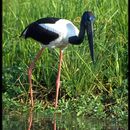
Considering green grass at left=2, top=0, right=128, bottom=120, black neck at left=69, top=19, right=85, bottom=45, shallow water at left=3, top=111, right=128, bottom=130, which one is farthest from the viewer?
black neck at left=69, top=19, right=85, bottom=45

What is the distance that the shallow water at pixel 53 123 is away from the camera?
700 cm

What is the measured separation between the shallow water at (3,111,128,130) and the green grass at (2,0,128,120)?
0.62 feet

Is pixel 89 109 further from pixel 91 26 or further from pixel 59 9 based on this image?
pixel 59 9

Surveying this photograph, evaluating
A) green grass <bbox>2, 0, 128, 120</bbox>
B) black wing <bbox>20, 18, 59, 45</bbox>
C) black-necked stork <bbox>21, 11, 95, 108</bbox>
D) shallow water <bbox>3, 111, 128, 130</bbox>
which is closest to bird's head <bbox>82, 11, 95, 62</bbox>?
black-necked stork <bbox>21, 11, 95, 108</bbox>

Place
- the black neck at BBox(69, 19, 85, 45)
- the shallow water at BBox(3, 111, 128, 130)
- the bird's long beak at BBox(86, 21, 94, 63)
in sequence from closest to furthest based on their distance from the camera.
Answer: the shallow water at BBox(3, 111, 128, 130)
the bird's long beak at BBox(86, 21, 94, 63)
the black neck at BBox(69, 19, 85, 45)

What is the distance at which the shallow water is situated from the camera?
6996 millimetres

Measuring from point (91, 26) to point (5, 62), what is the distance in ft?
3.84

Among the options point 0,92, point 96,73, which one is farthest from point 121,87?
point 0,92

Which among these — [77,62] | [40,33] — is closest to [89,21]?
[77,62]

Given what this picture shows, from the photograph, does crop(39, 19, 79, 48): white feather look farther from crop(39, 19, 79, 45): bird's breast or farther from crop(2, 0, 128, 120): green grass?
crop(2, 0, 128, 120): green grass

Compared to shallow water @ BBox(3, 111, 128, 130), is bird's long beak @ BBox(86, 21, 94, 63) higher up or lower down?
higher up

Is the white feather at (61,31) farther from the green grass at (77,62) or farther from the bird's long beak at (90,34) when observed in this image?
the bird's long beak at (90,34)

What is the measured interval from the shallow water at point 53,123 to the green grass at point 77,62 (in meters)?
0.19

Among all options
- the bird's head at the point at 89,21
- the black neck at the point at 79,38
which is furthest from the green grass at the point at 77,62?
the bird's head at the point at 89,21
